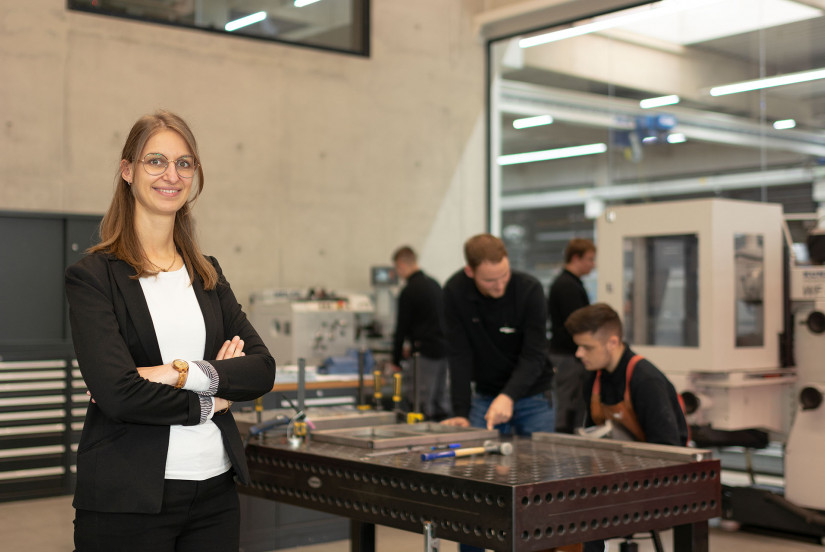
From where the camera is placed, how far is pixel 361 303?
6066mm

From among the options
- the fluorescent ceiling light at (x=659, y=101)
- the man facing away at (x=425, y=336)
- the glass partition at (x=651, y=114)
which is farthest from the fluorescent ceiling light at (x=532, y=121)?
the man facing away at (x=425, y=336)

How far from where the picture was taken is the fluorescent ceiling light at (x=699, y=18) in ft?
19.4

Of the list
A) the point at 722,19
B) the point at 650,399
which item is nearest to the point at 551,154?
the point at 722,19

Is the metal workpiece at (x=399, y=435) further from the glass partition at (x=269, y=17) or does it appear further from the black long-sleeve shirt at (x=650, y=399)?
the glass partition at (x=269, y=17)

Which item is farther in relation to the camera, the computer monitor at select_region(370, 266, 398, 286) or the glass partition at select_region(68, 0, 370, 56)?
the computer monitor at select_region(370, 266, 398, 286)

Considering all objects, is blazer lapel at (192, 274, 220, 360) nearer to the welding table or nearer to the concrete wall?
the welding table

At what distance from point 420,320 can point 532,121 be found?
222cm

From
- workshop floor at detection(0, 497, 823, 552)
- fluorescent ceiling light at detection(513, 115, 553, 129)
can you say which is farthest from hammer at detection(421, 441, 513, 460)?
fluorescent ceiling light at detection(513, 115, 553, 129)

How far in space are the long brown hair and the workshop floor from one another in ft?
9.02

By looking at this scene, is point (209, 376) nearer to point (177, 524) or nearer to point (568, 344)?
point (177, 524)

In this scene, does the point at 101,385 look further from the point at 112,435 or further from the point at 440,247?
the point at 440,247

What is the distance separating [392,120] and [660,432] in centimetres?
472

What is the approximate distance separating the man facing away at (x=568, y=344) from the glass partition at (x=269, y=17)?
253 cm

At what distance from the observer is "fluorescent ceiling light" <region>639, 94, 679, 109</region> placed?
21.1ft
